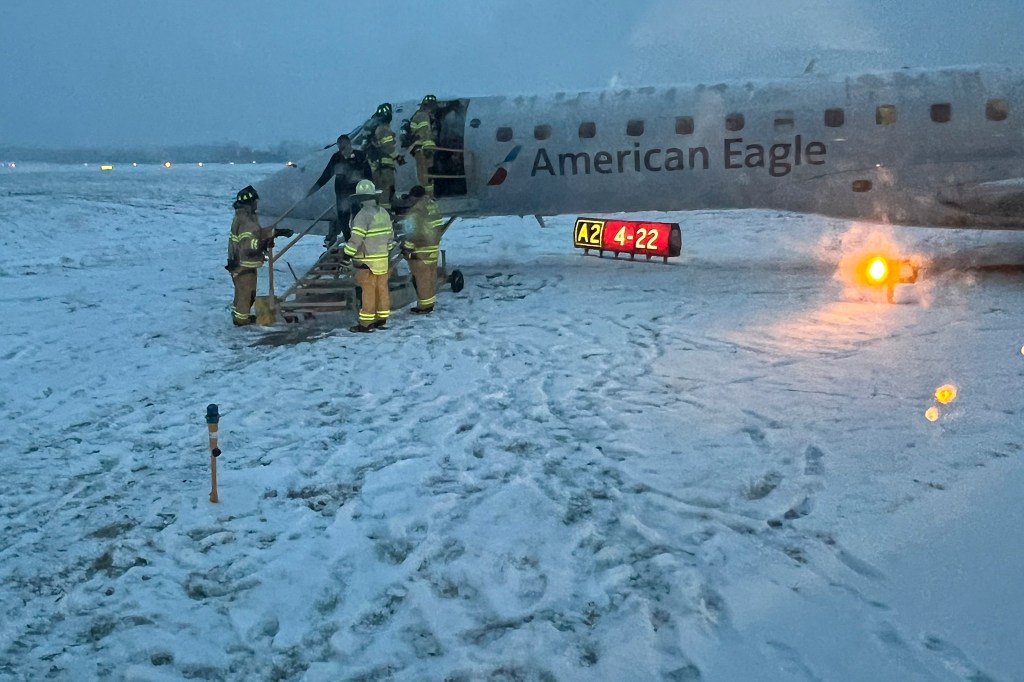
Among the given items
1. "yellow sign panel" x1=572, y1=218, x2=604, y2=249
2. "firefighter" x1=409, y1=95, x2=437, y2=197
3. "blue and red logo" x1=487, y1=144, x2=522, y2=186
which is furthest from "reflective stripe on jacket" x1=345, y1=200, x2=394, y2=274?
"yellow sign panel" x1=572, y1=218, x2=604, y2=249

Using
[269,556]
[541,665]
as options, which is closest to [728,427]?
[541,665]

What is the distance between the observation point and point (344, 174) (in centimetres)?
1458

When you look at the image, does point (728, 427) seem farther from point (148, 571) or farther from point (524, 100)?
point (524, 100)

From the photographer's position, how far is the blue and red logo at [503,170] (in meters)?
16.2

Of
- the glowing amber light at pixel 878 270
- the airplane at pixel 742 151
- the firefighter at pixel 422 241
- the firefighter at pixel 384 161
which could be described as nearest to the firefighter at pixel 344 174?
the firefighter at pixel 384 161

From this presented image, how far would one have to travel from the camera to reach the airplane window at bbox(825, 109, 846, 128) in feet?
48.4

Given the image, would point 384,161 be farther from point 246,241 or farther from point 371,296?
point 371,296

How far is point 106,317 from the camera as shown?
13289 millimetres

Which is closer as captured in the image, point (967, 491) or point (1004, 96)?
point (967, 491)

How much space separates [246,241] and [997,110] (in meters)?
13.9

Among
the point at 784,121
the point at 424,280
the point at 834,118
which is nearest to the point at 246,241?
the point at 424,280

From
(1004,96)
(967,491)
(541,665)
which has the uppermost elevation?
(1004,96)

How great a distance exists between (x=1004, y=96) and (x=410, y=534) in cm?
1450

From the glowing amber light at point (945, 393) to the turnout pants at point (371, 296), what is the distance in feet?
25.7
